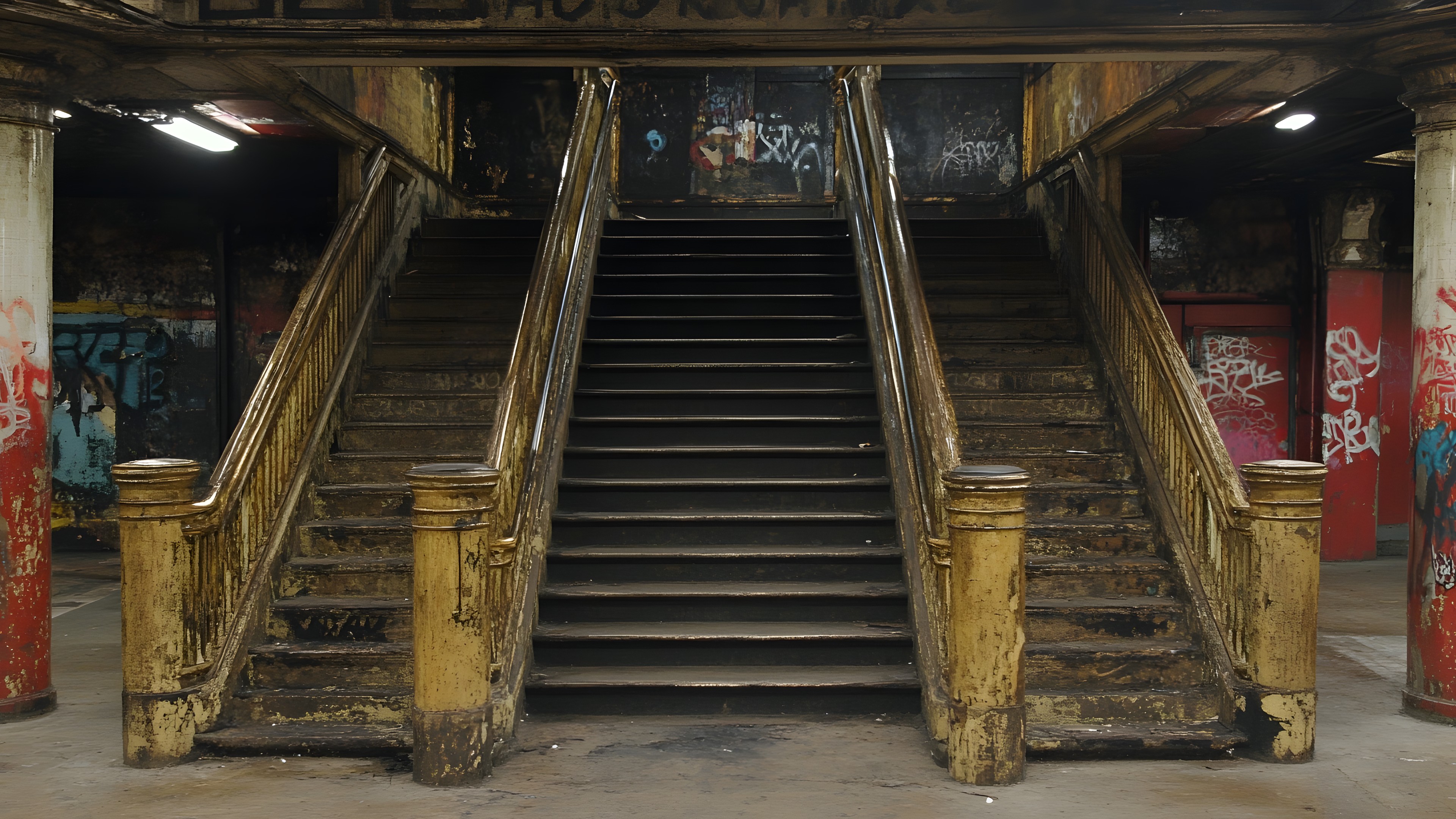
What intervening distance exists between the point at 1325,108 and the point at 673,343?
14.4 ft

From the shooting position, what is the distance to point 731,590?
580 centimetres

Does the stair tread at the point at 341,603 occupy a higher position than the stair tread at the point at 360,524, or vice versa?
the stair tread at the point at 360,524

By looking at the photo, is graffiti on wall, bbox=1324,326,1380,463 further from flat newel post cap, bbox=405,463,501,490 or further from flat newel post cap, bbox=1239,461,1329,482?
flat newel post cap, bbox=405,463,501,490

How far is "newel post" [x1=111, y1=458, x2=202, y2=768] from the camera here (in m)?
4.70

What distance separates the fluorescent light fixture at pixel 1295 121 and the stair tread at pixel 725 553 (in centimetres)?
377

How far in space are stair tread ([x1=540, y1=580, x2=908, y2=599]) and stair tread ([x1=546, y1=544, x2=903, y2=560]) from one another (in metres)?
0.14

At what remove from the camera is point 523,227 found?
9281 mm

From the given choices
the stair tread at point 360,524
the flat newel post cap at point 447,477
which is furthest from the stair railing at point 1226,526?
the stair tread at point 360,524

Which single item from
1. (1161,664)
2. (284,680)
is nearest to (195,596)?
(284,680)

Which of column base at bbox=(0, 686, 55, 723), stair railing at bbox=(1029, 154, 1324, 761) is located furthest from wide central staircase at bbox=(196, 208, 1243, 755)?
column base at bbox=(0, 686, 55, 723)

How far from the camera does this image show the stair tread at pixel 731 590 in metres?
5.68

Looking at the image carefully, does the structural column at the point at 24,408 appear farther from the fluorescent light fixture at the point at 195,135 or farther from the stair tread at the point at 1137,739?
the stair tread at the point at 1137,739

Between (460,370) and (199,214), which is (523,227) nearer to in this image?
(460,370)

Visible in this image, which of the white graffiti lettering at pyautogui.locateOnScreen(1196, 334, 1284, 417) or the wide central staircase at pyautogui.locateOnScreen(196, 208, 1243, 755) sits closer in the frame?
the wide central staircase at pyautogui.locateOnScreen(196, 208, 1243, 755)
